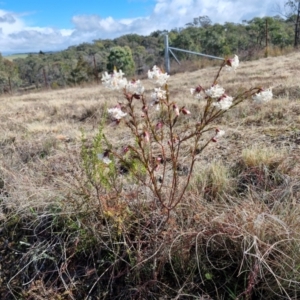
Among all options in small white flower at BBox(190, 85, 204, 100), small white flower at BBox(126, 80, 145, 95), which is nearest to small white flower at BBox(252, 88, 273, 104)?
small white flower at BBox(190, 85, 204, 100)

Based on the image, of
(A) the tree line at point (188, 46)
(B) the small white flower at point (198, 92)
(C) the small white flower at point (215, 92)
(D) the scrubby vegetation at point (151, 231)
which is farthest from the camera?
(A) the tree line at point (188, 46)

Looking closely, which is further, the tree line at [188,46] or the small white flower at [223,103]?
the tree line at [188,46]

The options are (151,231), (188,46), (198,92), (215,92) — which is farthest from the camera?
(188,46)

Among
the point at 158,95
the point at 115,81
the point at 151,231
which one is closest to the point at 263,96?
the point at 158,95

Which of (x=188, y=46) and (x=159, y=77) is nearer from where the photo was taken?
(x=159, y=77)

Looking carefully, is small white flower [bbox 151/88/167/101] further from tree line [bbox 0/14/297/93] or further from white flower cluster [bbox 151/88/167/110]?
tree line [bbox 0/14/297/93]

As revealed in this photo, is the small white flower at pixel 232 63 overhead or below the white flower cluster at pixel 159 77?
overhead

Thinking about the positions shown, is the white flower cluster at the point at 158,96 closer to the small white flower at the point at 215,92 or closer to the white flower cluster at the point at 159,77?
the white flower cluster at the point at 159,77

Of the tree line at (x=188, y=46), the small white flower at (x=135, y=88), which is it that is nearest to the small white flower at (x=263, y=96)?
the small white flower at (x=135, y=88)

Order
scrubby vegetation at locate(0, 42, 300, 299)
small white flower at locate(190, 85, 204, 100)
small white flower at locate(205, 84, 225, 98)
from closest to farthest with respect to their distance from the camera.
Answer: small white flower at locate(205, 84, 225, 98), small white flower at locate(190, 85, 204, 100), scrubby vegetation at locate(0, 42, 300, 299)

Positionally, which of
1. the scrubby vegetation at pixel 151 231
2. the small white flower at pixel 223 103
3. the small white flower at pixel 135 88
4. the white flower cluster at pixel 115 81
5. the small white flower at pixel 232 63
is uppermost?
the small white flower at pixel 232 63

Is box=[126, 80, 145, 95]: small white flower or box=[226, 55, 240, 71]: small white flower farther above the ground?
box=[226, 55, 240, 71]: small white flower

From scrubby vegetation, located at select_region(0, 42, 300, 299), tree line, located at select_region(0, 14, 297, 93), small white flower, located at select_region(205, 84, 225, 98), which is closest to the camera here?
small white flower, located at select_region(205, 84, 225, 98)

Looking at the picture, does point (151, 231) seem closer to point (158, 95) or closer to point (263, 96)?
point (158, 95)
